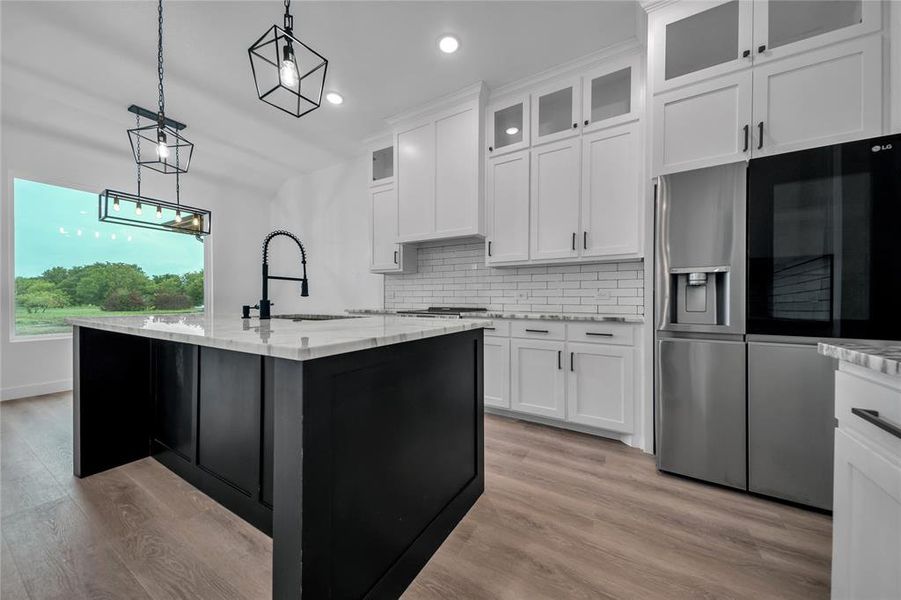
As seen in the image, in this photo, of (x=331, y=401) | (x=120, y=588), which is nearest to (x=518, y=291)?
(x=331, y=401)

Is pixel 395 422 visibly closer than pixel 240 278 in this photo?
Yes

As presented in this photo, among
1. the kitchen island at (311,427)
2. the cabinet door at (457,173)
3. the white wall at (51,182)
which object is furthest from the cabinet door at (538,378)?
the white wall at (51,182)

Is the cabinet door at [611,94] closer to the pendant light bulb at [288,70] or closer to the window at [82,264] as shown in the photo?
the pendant light bulb at [288,70]

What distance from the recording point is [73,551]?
4.62ft

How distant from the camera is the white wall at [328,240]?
4691 mm

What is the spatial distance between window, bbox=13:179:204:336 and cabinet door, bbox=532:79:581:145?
4.93m

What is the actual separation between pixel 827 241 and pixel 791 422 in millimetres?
906

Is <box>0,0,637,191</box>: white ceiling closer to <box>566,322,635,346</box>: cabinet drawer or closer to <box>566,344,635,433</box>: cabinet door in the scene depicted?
<box>566,322,635,346</box>: cabinet drawer

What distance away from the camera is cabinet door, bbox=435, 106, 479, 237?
3236 mm

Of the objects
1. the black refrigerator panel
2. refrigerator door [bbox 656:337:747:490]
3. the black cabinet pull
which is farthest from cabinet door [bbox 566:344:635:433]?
the black cabinet pull

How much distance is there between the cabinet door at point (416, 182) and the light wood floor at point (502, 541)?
243cm

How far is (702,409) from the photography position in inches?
76.9

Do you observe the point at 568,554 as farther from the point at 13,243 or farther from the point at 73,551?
the point at 13,243

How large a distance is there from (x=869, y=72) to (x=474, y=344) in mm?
2376
